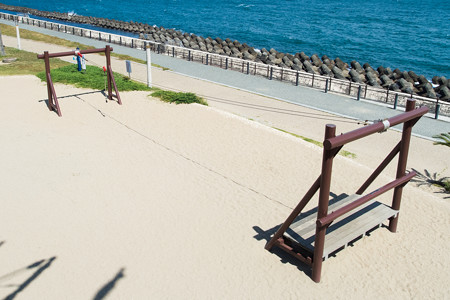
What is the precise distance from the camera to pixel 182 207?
9758 millimetres

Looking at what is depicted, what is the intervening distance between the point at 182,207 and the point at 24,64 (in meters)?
17.0

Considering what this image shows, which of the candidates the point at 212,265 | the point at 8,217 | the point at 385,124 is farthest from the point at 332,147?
the point at 8,217

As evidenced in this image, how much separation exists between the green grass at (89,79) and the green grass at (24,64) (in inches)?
52.2

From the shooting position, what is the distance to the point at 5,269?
25.0 ft

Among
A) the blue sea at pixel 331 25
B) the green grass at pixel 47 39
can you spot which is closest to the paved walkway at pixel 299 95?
the green grass at pixel 47 39

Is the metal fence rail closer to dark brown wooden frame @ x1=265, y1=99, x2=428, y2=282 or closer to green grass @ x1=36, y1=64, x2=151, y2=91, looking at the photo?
green grass @ x1=36, y1=64, x2=151, y2=91

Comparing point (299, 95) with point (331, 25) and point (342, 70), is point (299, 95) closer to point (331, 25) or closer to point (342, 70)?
point (342, 70)

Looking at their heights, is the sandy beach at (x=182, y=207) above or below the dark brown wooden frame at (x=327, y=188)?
below

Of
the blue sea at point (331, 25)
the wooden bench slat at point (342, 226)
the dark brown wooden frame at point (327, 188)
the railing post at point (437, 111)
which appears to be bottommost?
the blue sea at point (331, 25)

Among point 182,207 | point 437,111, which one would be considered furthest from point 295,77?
point 182,207

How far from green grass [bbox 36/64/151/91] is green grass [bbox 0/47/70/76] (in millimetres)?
1327

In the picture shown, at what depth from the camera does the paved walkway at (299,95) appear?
16484 mm

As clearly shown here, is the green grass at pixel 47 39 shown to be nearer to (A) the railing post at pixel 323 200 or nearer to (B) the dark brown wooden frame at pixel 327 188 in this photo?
(B) the dark brown wooden frame at pixel 327 188

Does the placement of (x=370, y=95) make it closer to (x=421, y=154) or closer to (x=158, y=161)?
A: (x=421, y=154)
